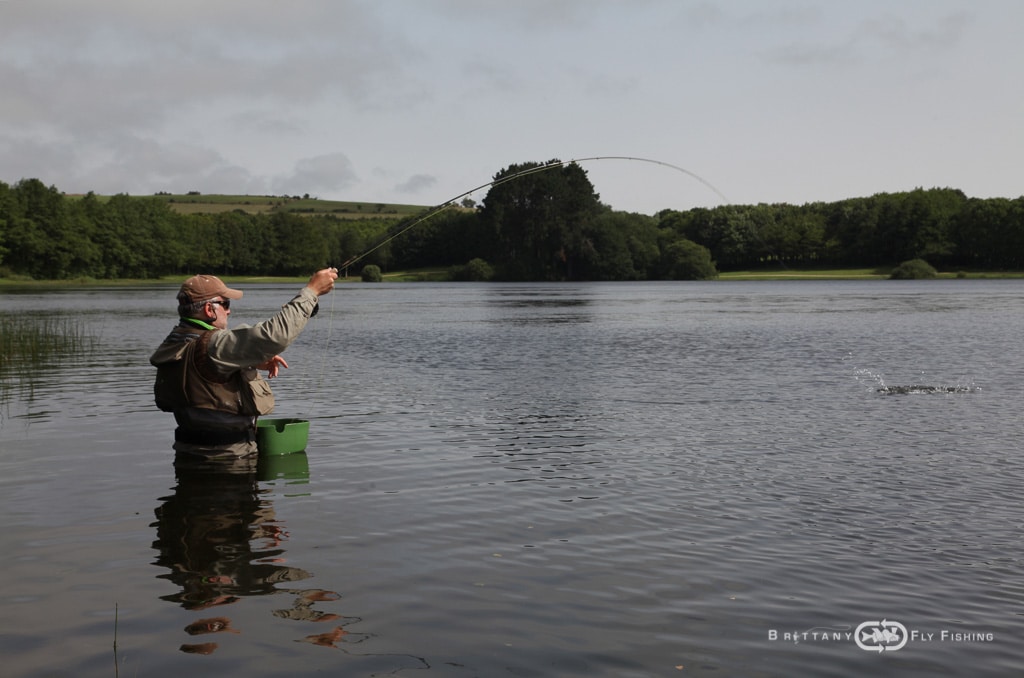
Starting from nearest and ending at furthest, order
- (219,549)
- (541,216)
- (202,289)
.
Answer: (219,549) → (202,289) → (541,216)

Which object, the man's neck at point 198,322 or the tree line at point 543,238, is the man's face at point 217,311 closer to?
the man's neck at point 198,322

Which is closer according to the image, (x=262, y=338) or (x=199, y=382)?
(x=262, y=338)

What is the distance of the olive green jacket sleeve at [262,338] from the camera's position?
8.25 meters

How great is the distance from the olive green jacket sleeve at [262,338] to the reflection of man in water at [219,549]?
4.91ft

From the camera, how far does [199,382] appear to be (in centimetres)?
906

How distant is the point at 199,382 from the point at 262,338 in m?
1.16

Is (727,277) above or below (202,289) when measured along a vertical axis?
above

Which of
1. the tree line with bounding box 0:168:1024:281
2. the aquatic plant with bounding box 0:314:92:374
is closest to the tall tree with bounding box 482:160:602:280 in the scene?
the tree line with bounding box 0:168:1024:281

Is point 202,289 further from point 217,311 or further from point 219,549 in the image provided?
point 219,549

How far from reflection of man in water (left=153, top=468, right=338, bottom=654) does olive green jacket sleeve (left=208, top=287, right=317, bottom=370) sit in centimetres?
150

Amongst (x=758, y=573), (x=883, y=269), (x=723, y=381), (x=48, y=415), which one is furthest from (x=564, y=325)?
(x=883, y=269)

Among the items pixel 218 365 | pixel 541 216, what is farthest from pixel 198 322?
pixel 541 216

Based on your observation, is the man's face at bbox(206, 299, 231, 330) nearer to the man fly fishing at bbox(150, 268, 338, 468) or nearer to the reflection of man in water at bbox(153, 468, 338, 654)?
the man fly fishing at bbox(150, 268, 338, 468)

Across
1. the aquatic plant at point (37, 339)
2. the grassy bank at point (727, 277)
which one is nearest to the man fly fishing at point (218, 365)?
the aquatic plant at point (37, 339)
